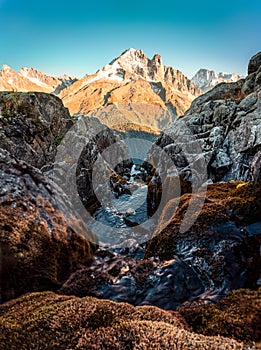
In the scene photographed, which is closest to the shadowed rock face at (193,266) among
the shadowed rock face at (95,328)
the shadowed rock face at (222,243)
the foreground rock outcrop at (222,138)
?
the shadowed rock face at (222,243)

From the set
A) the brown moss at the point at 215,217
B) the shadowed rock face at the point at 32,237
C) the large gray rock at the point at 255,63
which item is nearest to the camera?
the shadowed rock face at the point at 32,237

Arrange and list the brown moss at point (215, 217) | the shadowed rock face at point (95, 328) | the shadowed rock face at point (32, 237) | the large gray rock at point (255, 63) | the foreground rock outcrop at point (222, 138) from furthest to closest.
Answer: the large gray rock at point (255, 63) → the foreground rock outcrop at point (222, 138) → the brown moss at point (215, 217) → the shadowed rock face at point (32, 237) → the shadowed rock face at point (95, 328)

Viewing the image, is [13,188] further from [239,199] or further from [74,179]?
[74,179]

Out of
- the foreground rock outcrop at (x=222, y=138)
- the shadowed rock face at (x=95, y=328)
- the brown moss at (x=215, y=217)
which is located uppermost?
the foreground rock outcrop at (x=222, y=138)

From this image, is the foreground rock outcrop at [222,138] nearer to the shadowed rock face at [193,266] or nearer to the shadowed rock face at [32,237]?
the shadowed rock face at [193,266]

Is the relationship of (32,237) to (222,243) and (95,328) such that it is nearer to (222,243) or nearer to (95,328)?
(95,328)

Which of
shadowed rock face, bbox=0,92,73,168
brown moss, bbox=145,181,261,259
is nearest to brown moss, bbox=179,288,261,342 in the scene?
brown moss, bbox=145,181,261,259

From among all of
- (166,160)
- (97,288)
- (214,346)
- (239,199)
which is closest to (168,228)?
(239,199)
